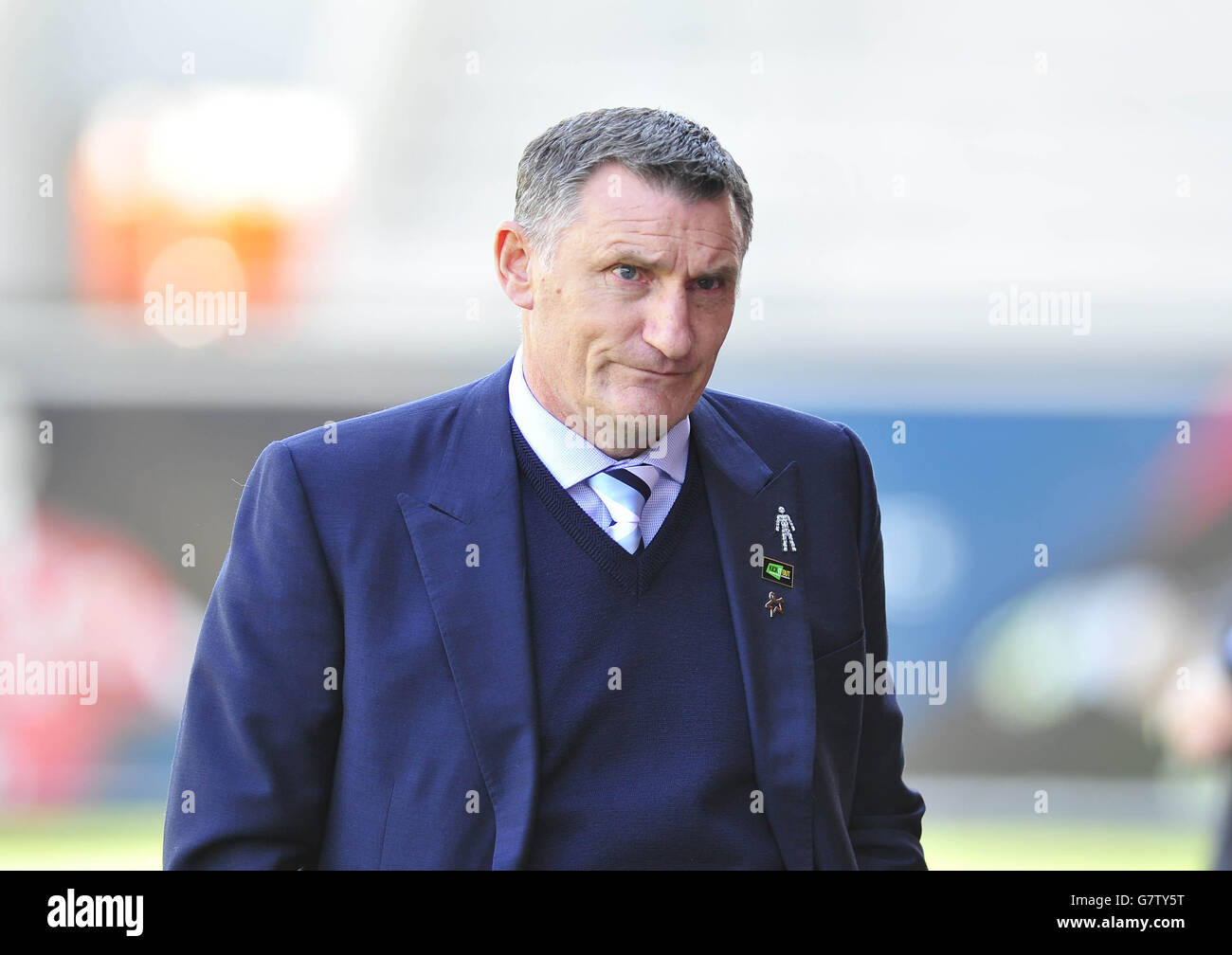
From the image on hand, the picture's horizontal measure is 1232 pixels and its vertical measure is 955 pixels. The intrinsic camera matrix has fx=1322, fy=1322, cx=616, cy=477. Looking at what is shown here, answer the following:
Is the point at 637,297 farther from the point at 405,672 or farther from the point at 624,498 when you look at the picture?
the point at 405,672

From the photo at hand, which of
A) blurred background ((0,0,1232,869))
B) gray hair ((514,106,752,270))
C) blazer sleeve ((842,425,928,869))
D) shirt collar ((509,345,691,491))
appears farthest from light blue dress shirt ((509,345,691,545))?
blurred background ((0,0,1232,869))

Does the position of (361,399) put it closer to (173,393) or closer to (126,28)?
(173,393)

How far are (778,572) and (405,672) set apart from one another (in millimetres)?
528

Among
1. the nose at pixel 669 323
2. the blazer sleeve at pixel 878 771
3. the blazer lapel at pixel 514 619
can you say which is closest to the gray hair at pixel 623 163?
the nose at pixel 669 323

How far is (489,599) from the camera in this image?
168cm

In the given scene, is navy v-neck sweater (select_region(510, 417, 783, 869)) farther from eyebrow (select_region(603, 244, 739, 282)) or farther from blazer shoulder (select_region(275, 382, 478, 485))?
eyebrow (select_region(603, 244, 739, 282))

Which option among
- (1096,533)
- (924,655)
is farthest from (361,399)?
(1096,533)

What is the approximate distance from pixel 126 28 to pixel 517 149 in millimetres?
1703

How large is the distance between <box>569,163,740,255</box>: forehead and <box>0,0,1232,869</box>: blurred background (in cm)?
336

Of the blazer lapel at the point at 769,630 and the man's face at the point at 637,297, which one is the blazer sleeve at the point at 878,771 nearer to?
the blazer lapel at the point at 769,630

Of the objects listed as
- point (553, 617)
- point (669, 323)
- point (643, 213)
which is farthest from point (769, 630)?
point (643, 213)

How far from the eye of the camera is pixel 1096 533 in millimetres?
5324

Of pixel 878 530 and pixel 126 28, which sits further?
pixel 126 28

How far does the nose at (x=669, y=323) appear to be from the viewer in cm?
168
